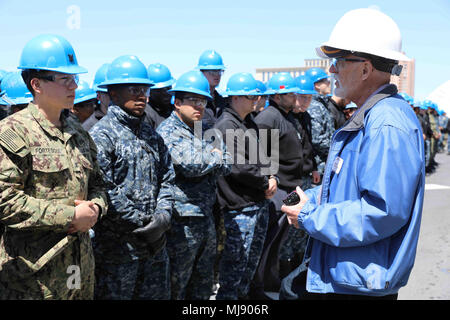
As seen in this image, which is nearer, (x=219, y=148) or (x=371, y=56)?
(x=371, y=56)

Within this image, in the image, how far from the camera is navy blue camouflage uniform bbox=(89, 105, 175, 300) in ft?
9.80

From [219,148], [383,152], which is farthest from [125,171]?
[383,152]

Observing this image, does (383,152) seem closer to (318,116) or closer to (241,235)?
(241,235)

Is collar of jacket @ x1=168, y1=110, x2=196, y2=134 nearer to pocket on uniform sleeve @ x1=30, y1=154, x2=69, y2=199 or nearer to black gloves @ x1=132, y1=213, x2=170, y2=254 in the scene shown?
black gloves @ x1=132, y1=213, x2=170, y2=254

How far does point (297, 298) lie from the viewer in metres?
2.32

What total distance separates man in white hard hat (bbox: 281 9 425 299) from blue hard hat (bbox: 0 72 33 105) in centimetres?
258

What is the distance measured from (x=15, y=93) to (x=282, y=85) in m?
3.09

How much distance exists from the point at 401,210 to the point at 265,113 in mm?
3446

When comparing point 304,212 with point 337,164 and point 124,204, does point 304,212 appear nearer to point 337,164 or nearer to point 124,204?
point 337,164

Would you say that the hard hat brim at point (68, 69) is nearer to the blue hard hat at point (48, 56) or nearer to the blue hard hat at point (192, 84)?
the blue hard hat at point (48, 56)

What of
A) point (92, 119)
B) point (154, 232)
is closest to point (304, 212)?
point (154, 232)

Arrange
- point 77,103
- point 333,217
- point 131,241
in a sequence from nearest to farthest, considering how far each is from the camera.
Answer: point 333,217
point 131,241
point 77,103

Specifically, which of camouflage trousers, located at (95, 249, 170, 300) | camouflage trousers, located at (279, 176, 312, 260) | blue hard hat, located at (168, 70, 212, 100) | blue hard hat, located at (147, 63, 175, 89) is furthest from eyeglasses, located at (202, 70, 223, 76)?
camouflage trousers, located at (95, 249, 170, 300)

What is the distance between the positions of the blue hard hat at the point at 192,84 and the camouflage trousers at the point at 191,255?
112 centimetres
